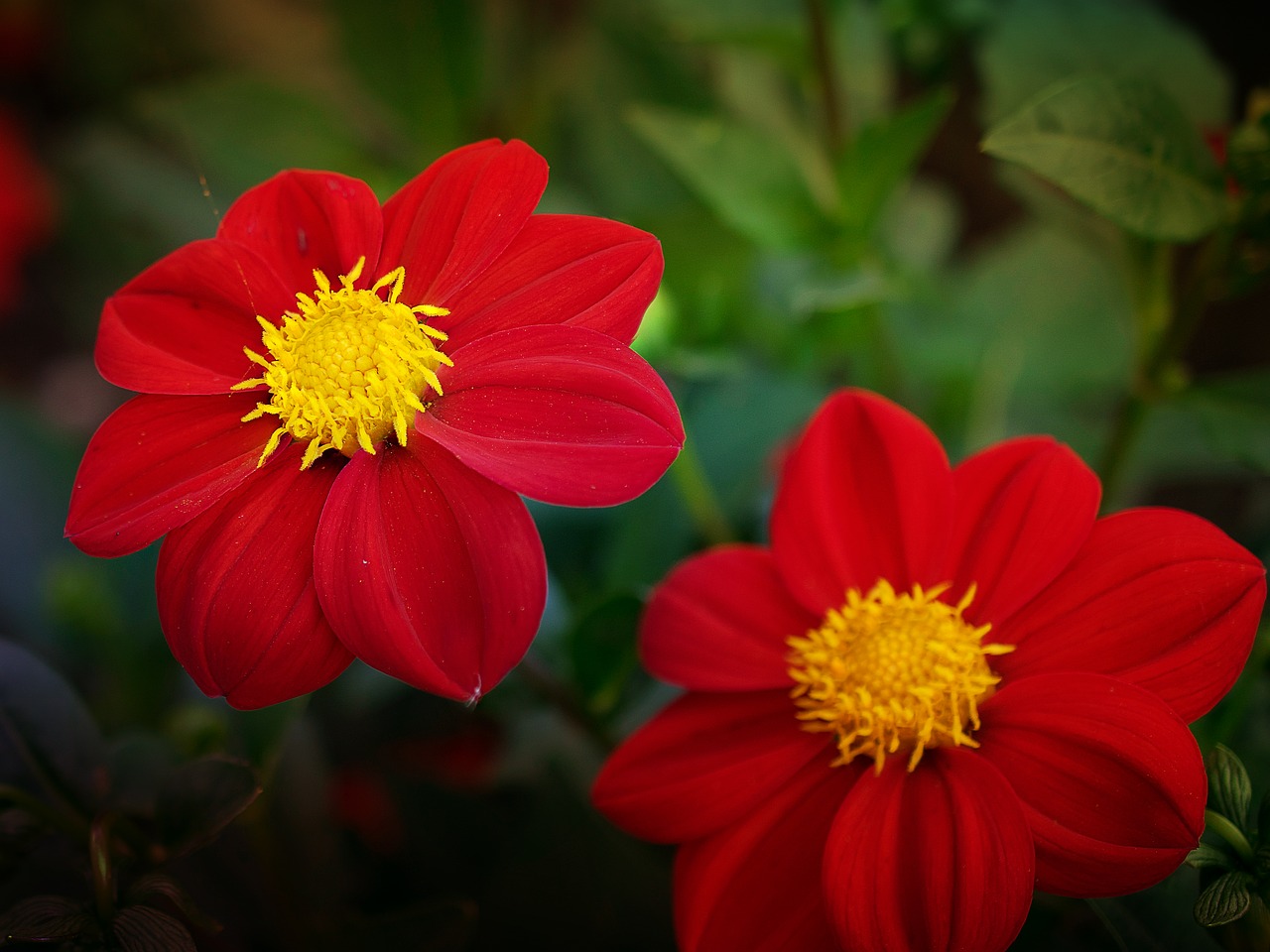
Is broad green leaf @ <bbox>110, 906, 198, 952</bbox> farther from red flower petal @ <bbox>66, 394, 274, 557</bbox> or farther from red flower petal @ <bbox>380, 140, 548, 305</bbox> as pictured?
red flower petal @ <bbox>380, 140, 548, 305</bbox>

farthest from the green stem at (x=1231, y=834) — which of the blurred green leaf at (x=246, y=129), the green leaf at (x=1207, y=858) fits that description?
the blurred green leaf at (x=246, y=129)

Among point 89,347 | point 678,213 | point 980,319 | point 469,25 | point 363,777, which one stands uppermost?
point 469,25

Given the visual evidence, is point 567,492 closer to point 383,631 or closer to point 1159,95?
point 383,631

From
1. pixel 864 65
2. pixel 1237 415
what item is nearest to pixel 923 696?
pixel 1237 415

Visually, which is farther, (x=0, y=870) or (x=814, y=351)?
(x=814, y=351)

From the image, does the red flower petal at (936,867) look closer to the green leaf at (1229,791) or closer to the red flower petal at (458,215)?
the green leaf at (1229,791)

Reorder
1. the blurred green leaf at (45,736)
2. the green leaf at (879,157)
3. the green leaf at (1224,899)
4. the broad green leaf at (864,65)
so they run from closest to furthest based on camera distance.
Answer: the green leaf at (1224,899) → the blurred green leaf at (45,736) → the green leaf at (879,157) → the broad green leaf at (864,65)

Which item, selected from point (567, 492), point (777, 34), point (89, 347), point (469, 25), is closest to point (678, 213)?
point (777, 34)

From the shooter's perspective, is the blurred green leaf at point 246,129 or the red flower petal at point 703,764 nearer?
the red flower petal at point 703,764
